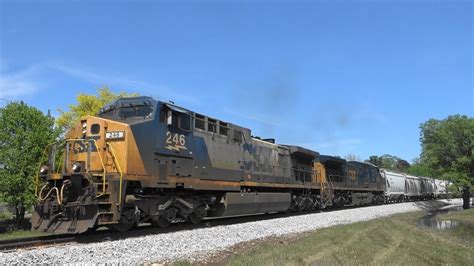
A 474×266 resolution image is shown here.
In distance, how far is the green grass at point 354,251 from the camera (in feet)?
30.5

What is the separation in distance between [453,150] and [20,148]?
37084mm

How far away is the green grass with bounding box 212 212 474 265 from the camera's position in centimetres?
930

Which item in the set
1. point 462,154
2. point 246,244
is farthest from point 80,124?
point 462,154

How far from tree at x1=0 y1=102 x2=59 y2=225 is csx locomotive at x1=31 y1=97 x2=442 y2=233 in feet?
32.4

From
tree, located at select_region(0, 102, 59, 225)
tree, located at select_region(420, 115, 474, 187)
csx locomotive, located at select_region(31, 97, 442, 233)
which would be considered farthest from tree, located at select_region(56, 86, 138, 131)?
tree, located at select_region(420, 115, 474, 187)

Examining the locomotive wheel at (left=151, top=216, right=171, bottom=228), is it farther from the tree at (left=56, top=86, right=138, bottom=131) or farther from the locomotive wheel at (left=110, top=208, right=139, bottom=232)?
the tree at (left=56, top=86, right=138, bottom=131)

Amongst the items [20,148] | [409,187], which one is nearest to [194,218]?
[20,148]

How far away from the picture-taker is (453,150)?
41.2 meters

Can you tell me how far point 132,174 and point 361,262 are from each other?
6447 millimetres

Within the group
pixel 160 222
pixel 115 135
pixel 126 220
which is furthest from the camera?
pixel 160 222

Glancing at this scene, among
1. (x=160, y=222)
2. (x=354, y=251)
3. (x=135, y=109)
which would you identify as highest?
(x=135, y=109)

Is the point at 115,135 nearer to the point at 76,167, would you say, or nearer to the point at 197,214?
the point at 76,167

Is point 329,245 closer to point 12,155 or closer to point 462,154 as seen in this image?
point 12,155

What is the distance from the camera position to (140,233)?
40.8 ft
